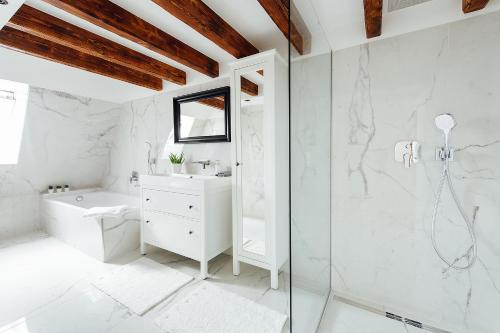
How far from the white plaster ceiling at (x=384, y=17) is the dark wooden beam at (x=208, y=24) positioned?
0.67m

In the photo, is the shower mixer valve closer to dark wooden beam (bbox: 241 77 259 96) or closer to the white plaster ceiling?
the white plaster ceiling

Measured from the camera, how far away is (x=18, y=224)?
320cm

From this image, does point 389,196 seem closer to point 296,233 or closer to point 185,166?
point 296,233

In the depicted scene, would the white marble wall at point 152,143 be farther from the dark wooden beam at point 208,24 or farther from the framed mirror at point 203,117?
the dark wooden beam at point 208,24

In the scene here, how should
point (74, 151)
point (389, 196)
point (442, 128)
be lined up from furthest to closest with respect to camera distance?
point (74, 151) → point (389, 196) → point (442, 128)

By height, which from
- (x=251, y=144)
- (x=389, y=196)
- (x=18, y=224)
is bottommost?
(x=18, y=224)

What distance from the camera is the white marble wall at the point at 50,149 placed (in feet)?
9.75

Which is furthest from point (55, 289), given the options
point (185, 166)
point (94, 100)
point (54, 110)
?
point (94, 100)

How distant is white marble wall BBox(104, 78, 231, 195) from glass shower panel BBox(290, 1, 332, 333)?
1.21 meters

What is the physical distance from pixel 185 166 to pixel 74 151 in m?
1.88

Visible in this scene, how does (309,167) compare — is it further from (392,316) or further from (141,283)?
(141,283)

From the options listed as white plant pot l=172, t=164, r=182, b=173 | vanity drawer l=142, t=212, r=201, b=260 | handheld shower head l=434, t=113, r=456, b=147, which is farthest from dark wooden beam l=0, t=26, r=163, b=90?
handheld shower head l=434, t=113, r=456, b=147

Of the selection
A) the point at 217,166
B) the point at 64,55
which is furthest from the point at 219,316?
the point at 64,55

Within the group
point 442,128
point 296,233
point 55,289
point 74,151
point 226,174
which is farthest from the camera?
point 74,151
